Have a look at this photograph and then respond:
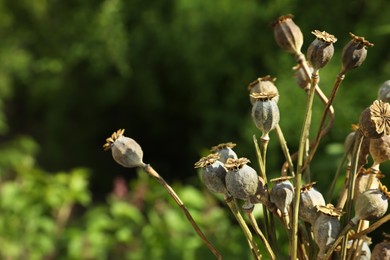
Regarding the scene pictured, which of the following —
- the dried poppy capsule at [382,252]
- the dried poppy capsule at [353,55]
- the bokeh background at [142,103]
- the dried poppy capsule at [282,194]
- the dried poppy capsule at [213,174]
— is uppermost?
the dried poppy capsule at [353,55]

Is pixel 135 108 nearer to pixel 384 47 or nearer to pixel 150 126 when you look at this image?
pixel 150 126

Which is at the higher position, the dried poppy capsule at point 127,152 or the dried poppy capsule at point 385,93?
the dried poppy capsule at point 385,93

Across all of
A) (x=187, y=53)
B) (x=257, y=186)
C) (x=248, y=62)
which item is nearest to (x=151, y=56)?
(x=187, y=53)

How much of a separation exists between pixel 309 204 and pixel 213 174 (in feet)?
0.20

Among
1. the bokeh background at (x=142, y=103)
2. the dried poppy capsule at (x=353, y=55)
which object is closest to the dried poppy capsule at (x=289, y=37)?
the dried poppy capsule at (x=353, y=55)

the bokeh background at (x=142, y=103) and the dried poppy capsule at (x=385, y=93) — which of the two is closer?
the dried poppy capsule at (x=385, y=93)

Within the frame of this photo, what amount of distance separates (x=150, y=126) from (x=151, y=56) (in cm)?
41

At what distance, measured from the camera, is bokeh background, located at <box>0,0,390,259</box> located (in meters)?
1.23

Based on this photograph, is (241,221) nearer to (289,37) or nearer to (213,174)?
(213,174)

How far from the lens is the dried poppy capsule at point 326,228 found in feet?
1.10

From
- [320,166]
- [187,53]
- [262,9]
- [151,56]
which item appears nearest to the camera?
[320,166]

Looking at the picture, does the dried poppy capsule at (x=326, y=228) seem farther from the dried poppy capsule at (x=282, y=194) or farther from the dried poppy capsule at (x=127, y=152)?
the dried poppy capsule at (x=127, y=152)

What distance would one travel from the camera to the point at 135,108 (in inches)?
111

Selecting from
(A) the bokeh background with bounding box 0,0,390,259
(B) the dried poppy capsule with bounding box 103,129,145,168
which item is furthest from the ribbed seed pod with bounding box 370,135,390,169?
(A) the bokeh background with bounding box 0,0,390,259
